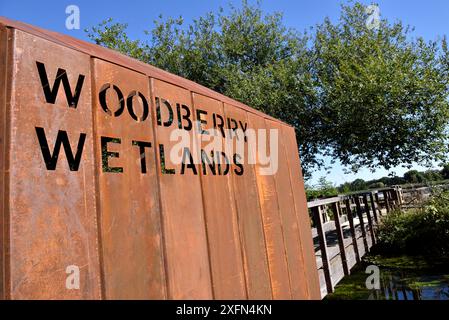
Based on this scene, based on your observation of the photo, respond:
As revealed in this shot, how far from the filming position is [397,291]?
6.68 metres

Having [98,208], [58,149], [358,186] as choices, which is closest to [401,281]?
[98,208]

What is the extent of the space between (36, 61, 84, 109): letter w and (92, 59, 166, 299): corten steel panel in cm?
7

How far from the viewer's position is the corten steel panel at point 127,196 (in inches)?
46.1

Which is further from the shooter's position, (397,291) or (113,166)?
(397,291)

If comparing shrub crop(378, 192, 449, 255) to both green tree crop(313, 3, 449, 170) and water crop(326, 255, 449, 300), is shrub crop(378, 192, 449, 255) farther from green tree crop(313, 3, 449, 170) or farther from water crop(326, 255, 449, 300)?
green tree crop(313, 3, 449, 170)

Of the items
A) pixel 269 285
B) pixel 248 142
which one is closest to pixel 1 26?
pixel 248 142

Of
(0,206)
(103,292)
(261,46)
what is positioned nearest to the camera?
(0,206)

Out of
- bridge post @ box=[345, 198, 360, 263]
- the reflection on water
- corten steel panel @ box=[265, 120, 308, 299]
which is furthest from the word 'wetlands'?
the reflection on water

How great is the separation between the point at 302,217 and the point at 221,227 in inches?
49.9

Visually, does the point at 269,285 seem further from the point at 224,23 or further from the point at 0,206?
the point at 224,23

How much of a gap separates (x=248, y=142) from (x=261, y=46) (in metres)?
14.9

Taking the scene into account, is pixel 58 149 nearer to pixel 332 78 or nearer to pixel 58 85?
pixel 58 85

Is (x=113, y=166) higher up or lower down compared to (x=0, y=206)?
higher up

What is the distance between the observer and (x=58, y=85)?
112 centimetres
